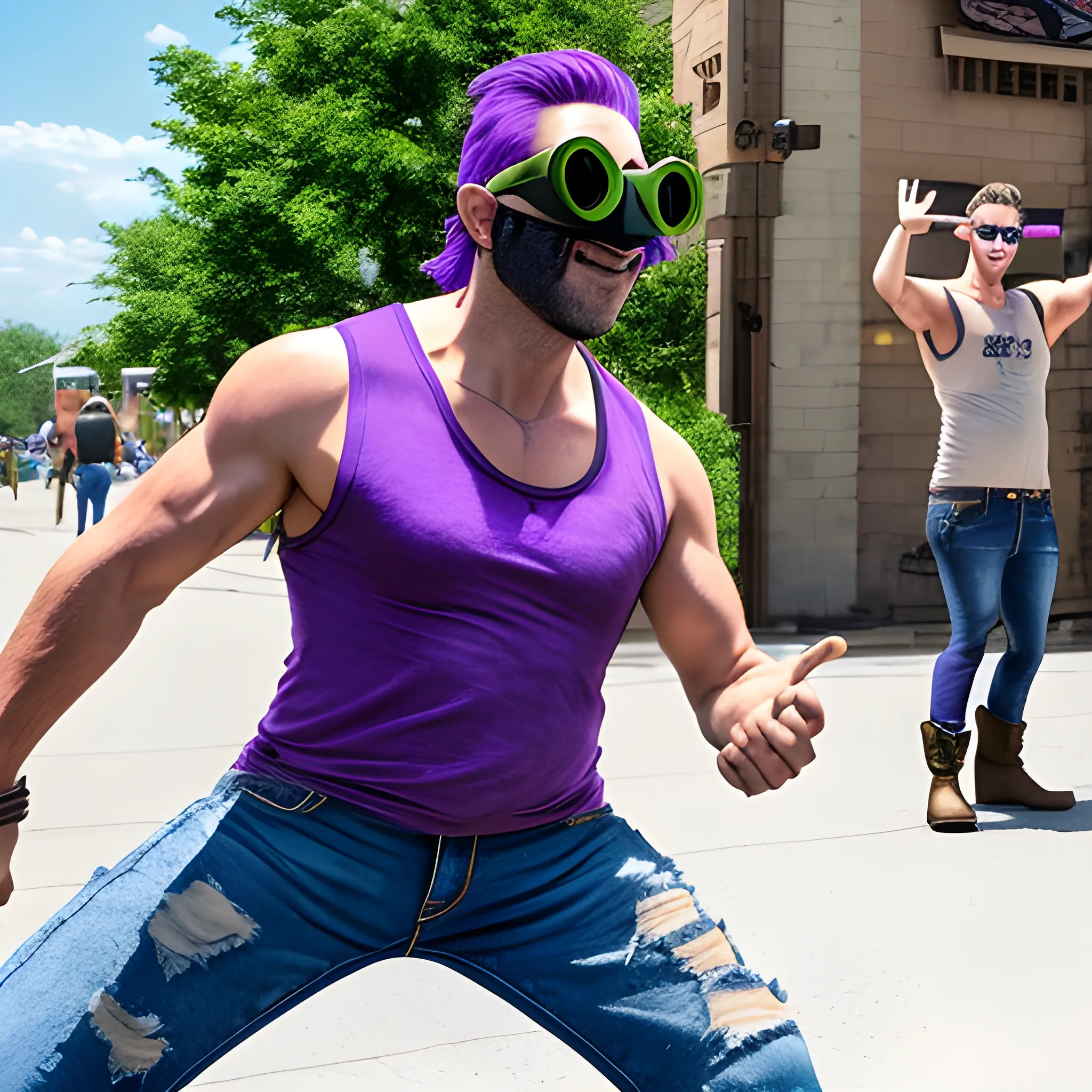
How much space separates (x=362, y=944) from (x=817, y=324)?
935 cm

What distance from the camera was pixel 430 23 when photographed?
74.6 ft

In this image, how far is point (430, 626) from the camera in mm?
1904

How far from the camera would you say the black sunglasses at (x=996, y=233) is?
5449 mm

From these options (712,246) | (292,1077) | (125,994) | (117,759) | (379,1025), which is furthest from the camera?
(712,246)

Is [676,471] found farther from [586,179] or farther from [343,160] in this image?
[343,160]

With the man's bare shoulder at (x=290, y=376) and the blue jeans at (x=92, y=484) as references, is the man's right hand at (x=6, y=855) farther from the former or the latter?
the blue jeans at (x=92, y=484)

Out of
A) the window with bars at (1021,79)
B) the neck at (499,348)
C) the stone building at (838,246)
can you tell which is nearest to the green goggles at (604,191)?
the neck at (499,348)

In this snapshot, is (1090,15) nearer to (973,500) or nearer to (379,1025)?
(973,500)

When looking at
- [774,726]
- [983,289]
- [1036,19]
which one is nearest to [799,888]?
[983,289]

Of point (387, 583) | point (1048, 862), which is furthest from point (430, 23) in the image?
point (387, 583)

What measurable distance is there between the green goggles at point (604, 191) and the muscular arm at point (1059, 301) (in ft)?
12.8

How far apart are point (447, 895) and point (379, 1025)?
194 centimetres

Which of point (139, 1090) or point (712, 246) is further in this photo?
point (712, 246)

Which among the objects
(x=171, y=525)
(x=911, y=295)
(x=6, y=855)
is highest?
(x=911, y=295)
